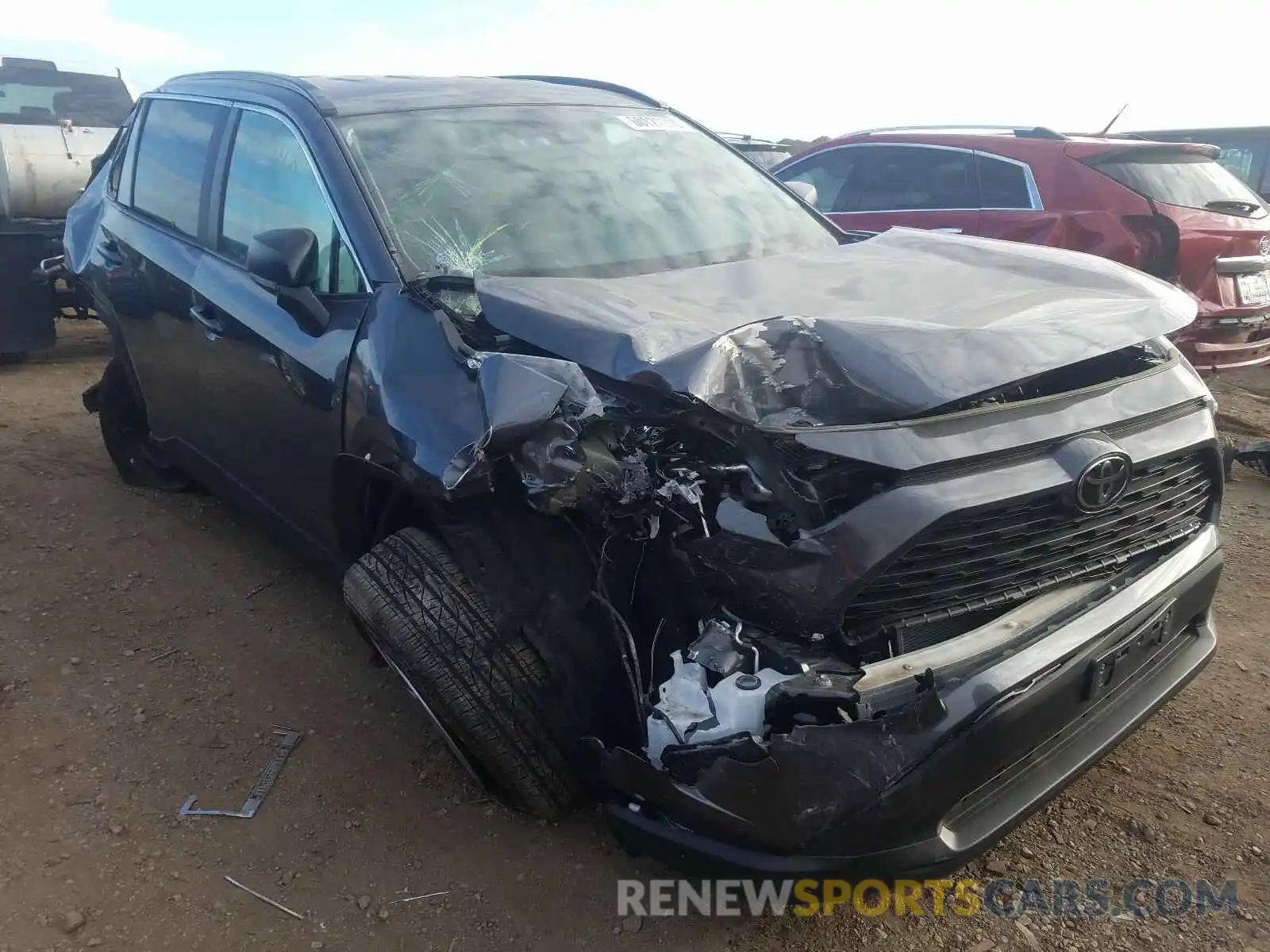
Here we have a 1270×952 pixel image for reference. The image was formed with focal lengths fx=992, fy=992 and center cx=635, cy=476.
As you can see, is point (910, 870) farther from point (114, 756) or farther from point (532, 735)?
point (114, 756)

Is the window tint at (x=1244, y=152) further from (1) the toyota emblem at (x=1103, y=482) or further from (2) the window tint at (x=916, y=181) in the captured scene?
(1) the toyota emblem at (x=1103, y=482)

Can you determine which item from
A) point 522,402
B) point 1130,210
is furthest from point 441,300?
point 1130,210

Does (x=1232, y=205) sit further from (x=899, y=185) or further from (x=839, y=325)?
(x=839, y=325)

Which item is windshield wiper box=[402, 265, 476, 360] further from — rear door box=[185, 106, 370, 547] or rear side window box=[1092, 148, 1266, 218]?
rear side window box=[1092, 148, 1266, 218]

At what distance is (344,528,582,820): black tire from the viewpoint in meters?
2.33

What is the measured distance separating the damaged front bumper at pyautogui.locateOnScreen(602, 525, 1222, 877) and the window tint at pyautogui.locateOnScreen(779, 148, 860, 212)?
17.0ft

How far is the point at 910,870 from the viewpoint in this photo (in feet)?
6.68

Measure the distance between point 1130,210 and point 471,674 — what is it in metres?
Result: 5.03

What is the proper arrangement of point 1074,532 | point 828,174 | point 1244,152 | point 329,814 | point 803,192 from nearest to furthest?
point 1074,532 < point 329,814 < point 803,192 < point 828,174 < point 1244,152

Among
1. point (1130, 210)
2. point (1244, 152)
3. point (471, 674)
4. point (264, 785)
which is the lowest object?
point (264, 785)

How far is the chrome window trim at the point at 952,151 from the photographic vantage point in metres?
5.97

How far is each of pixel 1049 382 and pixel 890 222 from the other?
4.49 m

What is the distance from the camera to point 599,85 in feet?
13.9

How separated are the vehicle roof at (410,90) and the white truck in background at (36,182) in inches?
116
